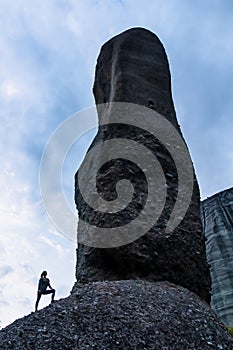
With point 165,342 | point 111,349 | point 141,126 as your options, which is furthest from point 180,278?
point 141,126

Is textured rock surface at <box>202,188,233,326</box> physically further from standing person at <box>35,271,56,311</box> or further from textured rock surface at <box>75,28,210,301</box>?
standing person at <box>35,271,56,311</box>

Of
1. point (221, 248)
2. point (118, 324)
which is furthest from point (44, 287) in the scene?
point (221, 248)

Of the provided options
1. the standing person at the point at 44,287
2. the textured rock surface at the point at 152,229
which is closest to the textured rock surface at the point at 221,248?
the textured rock surface at the point at 152,229

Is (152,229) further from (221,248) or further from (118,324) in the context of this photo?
(221,248)

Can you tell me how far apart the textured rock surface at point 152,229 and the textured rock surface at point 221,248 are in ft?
36.2

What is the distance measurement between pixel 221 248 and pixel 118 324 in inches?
629

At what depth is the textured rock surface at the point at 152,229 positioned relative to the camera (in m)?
6.26

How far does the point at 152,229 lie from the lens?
6492 mm

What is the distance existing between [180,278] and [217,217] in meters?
15.2

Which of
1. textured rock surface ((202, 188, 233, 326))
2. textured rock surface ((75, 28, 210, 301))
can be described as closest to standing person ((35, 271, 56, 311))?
textured rock surface ((75, 28, 210, 301))

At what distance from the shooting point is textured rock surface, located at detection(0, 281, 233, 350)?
13.1 ft

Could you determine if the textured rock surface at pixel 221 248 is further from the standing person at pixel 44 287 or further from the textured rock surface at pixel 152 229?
the standing person at pixel 44 287

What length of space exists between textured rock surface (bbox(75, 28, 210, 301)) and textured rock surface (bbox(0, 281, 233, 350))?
1.03m

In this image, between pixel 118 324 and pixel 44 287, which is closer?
pixel 118 324
